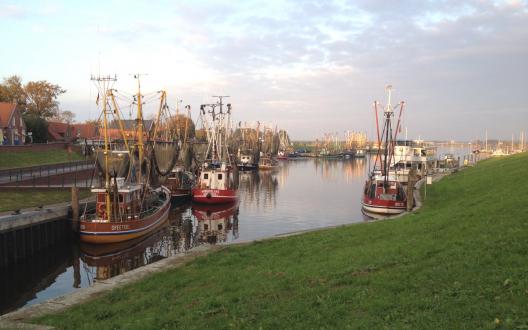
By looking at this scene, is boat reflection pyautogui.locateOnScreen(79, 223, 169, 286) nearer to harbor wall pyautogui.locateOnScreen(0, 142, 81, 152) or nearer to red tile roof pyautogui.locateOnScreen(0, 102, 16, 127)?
harbor wall pyautogui.locateOnScreen(0, 142, 81, 152)

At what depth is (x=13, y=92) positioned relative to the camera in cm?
9206

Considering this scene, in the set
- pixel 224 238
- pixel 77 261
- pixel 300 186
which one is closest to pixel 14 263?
pixel 77 261

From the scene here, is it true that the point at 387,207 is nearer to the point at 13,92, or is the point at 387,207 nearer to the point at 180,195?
the point at 180,195

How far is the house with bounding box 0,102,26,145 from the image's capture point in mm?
72812

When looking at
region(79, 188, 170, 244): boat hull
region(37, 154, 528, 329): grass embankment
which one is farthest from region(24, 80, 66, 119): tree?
region(37, 154, 528, 329): grass embankment

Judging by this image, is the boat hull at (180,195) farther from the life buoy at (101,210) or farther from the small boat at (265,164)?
the small boat at (265,164)

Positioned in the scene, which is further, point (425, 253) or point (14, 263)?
point (14, 263)

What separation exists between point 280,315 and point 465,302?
3.64 metres

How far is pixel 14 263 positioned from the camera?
82.1ft

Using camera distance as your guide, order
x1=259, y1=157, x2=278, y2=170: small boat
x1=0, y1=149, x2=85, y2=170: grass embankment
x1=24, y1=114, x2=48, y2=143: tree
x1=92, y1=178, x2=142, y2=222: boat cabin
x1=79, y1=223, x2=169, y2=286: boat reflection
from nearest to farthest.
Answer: x1=79, y1=223, x2=169, y2=286: boat reflection
x1=92, y1=178, x2=142, y2=222: boat cabin
x1=0, y1=149, x2=85, y2=170: grass embankment
x1=24, y1=114, x2=48, y2=143: tree
x1=259, y1=157, x2=278, y2=170: small boat

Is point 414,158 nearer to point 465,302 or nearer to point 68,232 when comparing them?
point 68,232

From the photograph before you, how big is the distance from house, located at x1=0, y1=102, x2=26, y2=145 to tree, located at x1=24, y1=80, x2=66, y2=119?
18.1m

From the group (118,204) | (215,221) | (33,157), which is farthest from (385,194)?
(33,157)

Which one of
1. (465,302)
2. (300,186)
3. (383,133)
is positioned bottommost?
(300,186)
